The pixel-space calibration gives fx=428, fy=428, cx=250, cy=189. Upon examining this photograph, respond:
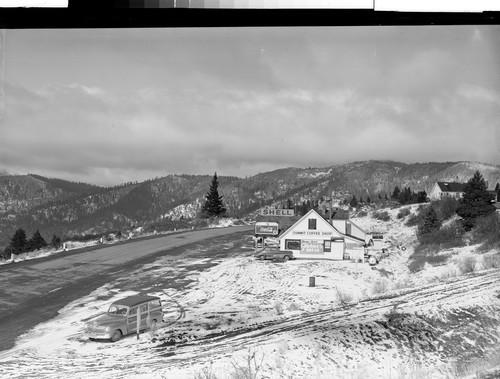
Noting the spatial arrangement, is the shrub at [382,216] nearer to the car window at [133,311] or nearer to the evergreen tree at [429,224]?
the evergreen tree at [429,224]

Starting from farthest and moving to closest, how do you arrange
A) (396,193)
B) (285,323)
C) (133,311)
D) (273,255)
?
(273,255) → (396,193) → (285,323) → (133,311)

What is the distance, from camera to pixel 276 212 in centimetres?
314

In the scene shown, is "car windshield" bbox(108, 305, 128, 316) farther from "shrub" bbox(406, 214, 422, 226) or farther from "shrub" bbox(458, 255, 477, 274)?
"shrub" bbox(458, 255, 477, 274)

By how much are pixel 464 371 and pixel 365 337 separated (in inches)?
27.2

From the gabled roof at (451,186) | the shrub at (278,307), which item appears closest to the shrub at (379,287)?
the shrub at (278,307)

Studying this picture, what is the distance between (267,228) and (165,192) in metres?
0.80

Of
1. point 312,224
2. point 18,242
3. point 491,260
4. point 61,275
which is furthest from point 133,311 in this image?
point 491,260

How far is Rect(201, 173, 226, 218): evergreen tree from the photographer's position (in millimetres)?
3141

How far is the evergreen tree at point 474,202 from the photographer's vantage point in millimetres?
3064

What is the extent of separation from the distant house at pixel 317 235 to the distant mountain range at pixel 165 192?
0.19 metres

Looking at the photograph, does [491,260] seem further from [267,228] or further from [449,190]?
[267,228]

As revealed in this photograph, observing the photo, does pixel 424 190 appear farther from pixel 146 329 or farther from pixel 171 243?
pixel 146 329

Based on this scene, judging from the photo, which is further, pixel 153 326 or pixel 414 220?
pixel 414 220

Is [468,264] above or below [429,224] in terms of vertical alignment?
below
